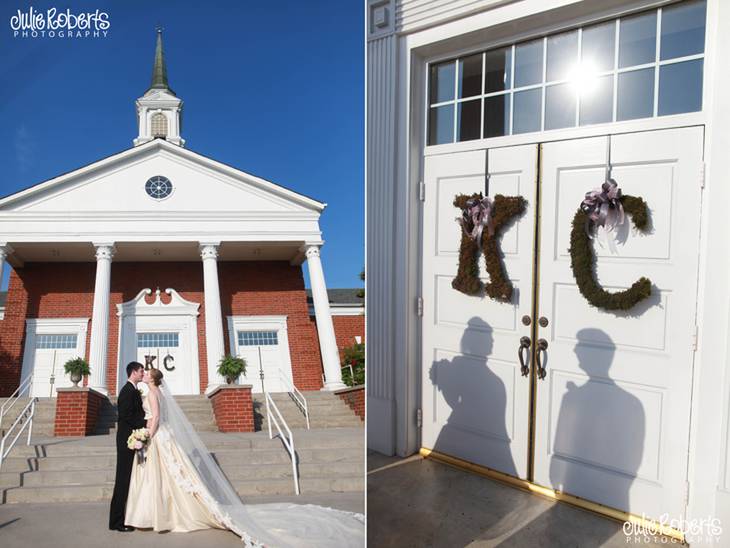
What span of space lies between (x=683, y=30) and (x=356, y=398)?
276 cm

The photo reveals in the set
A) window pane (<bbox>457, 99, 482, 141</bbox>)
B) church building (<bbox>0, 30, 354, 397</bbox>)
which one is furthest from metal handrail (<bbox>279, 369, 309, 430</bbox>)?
window pane (<bbox>457, 99, 482, 141</bbox>)

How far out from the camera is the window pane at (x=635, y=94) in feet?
10.9

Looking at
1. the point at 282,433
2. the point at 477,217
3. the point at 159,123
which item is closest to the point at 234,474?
the point at 282,433

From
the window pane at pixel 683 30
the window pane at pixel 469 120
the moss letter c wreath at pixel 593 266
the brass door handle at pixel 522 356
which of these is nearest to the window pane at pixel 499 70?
the window pane at pixel 469 120

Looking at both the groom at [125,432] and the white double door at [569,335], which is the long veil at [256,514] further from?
the white double door at [569,335]

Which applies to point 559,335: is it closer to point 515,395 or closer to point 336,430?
point 515,395

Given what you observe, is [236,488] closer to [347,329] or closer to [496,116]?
[347,329]

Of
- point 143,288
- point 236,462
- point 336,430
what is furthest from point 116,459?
point 336,430

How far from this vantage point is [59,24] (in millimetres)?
1943

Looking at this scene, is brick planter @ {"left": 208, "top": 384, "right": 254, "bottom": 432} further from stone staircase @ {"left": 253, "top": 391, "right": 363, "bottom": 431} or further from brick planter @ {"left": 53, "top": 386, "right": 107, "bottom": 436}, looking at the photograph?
brick planter @ {"left": 53, "top": 386, "right": 107, "bottom": 436}

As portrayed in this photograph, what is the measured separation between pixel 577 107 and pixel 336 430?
2657mm

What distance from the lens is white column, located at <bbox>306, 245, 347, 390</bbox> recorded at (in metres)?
1.93

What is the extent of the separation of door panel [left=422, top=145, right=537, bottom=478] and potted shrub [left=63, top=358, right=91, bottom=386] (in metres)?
2.74

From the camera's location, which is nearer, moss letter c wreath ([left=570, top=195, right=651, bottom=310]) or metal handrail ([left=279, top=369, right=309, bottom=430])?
metal handrail ([left=279, top=369, right=309, bottom=430])
